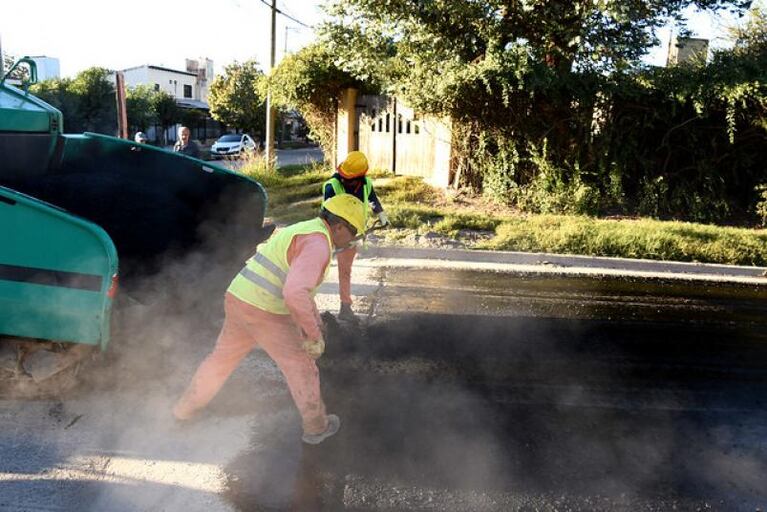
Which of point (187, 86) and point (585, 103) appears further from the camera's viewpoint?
point (187, 86)

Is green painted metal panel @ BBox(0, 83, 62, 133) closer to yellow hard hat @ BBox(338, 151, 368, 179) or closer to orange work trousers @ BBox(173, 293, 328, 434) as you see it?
yellow hard hat @ BBox(338, 151, 368, 179)

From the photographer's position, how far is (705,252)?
909 cm

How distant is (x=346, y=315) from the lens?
18.8 feet

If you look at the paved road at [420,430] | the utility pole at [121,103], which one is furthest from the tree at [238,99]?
the paved road at [420,430]

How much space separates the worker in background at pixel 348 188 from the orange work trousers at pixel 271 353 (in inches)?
76.2

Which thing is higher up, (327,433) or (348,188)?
(348,188)

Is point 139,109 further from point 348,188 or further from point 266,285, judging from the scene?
point 266,285

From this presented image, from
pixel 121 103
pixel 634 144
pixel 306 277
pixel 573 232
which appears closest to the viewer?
pixel 306 277

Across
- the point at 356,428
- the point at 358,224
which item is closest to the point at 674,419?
the point at 356,428

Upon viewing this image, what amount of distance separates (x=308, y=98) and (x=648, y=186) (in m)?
9.40

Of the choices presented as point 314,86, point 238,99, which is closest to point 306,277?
point 314,86

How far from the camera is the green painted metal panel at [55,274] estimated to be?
3363mm

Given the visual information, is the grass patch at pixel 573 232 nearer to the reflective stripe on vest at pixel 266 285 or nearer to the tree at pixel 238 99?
the reflective stripe on vest at pixel 266 285

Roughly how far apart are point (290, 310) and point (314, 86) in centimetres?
1439
